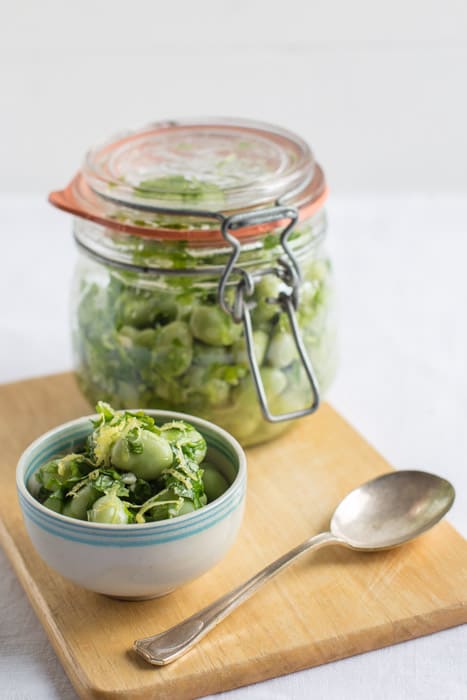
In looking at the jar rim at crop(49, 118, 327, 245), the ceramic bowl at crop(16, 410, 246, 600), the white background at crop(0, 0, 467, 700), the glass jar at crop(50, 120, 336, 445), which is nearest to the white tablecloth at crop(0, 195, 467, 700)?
the white background at crop(0, 0, 467, 700)

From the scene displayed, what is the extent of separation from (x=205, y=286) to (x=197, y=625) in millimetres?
423

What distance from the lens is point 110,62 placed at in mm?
2342

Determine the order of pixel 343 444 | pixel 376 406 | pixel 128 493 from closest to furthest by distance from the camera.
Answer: pixel 128 493 → pixel 343 444 → pixel 376 406

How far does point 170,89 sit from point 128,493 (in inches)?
59.6

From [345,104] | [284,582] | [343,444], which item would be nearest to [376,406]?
[343,444]

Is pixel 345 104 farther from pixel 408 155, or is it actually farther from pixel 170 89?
pixel 170 89

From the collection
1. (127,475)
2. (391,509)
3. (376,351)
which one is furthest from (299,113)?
(127,475)

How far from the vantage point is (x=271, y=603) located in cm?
111

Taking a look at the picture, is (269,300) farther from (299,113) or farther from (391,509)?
(299,113)

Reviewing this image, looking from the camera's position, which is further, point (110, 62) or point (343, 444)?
point (110, 62)

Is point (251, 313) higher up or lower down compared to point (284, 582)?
higher up

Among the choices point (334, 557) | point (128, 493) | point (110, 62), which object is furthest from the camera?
point (110, 62)

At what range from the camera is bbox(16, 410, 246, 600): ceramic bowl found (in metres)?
1.01

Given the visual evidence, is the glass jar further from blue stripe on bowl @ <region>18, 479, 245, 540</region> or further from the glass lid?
blue stripe on bowl @ <region>18, 479, 245, 540</region>
